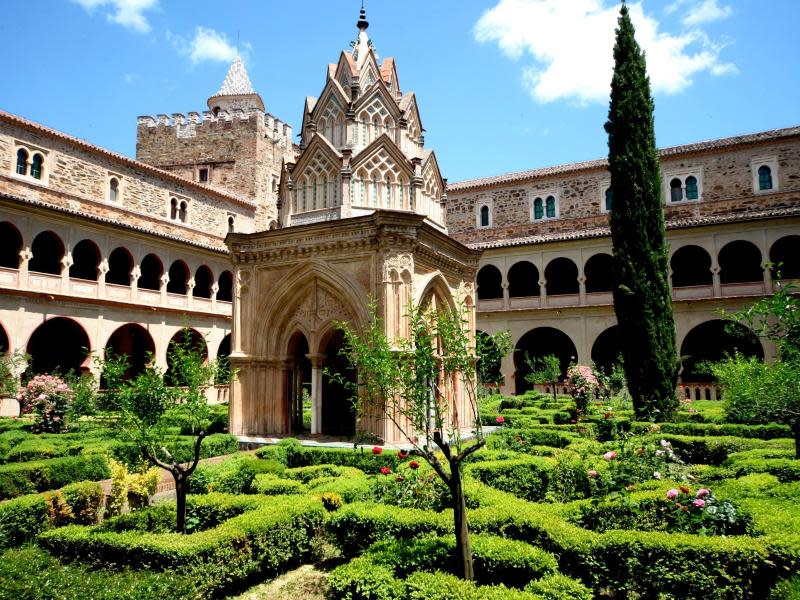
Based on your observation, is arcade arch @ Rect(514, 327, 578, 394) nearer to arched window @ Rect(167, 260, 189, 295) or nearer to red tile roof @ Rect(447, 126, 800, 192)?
red tile roof @ Rect(447, 126, 800, 192)

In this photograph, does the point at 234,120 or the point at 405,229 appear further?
the point at 234,120

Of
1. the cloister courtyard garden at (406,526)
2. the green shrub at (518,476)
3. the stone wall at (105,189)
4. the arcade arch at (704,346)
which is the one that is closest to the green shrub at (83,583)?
the cloister courtyard garden at (406,526)

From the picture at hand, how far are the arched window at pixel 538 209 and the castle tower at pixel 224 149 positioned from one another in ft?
55.1

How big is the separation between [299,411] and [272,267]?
15.1 ft

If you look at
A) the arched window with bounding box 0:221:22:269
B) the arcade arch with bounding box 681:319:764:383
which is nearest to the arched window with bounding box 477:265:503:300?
the arcade arch with bounding box 681:319:764:383

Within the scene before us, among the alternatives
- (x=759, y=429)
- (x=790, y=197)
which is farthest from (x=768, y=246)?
(x=759, y=429)

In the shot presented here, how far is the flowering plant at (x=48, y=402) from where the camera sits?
16.8m

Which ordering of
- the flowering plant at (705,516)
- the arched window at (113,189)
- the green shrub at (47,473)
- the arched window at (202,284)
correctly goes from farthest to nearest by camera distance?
1. the arched window at (202,284)
2. the arched window at (113,189)
3. the green shrub at (47,473)
4. the flowering plant at (705,516)

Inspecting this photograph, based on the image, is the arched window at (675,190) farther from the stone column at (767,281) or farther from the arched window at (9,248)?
the arched window at (9,248)

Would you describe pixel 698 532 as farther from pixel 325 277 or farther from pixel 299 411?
pixel 299 411

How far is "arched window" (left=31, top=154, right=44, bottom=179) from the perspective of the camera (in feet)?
82.2

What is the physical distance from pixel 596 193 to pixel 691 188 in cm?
486

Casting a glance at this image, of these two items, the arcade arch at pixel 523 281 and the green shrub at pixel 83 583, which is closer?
the green shrub at pixel 83 583

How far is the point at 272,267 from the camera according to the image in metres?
15.6
